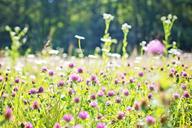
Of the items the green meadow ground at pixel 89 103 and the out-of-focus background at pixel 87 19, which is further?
the out-of-focus background at pixel 87 19

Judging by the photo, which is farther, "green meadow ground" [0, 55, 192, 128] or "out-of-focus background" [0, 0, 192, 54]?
"out-of-focus background" [0, 0, 192, 54]

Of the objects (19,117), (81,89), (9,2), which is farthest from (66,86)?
(9,2)

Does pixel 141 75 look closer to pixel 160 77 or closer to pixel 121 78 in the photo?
pixel 121 78

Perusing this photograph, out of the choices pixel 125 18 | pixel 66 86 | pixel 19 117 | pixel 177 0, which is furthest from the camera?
pixel 125 18

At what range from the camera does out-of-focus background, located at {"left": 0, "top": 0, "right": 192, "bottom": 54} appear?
22.9 m

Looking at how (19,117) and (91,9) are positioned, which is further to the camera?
(91,9)

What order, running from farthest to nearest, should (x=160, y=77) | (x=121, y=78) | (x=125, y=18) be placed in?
(x=125, y=18), (x=121, y=78), (x=160, y=77)

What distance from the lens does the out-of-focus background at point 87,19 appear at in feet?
75.1

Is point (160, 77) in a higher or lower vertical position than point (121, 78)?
higher

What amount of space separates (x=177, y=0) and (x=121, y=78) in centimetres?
1987

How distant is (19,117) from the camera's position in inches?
104

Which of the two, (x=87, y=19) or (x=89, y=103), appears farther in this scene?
(x=87, y=19)

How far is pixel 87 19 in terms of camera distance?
26484 mm

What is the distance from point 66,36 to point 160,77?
25.1 metres
